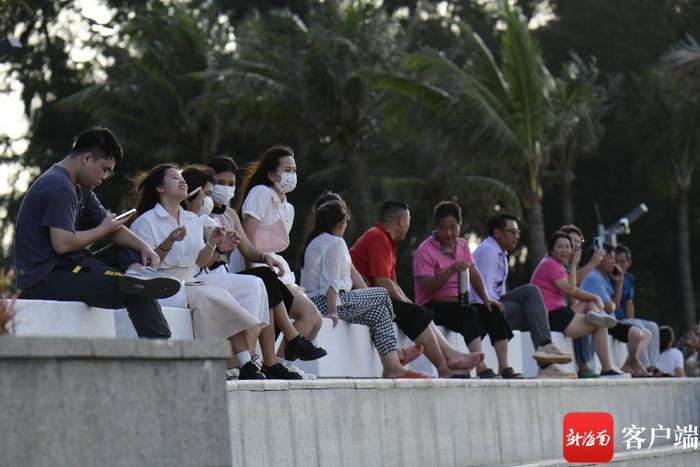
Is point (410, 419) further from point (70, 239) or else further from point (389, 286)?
point (70, 239)

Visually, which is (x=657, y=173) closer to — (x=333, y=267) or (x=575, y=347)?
(x=575, y=347)

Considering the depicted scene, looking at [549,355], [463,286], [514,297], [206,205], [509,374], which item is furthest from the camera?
[514,297]

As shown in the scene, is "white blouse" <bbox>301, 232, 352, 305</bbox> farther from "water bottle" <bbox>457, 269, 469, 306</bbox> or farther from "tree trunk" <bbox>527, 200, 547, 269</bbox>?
"tree trunk" <bbox>527, 200, 547, 269</bbox>

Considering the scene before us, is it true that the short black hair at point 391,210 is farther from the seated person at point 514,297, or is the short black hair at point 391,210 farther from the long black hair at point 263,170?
the seated person at point 514,297

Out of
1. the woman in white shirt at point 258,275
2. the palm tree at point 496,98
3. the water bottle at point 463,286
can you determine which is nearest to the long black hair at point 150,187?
the woman in white shirt at point 258,275

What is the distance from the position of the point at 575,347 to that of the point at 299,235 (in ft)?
61.8

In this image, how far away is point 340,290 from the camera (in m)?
10.6

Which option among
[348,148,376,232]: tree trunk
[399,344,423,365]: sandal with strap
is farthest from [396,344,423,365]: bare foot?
[348,148,376,232]: tree trunk

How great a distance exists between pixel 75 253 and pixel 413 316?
13.7 ft

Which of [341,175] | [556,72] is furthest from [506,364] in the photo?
[556,72]

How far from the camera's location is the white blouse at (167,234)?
8586mm

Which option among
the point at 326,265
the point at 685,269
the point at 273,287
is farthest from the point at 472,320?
the point at 685,269

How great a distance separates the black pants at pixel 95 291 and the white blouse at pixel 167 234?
1.15m

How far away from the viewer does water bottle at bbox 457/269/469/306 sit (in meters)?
12.0
